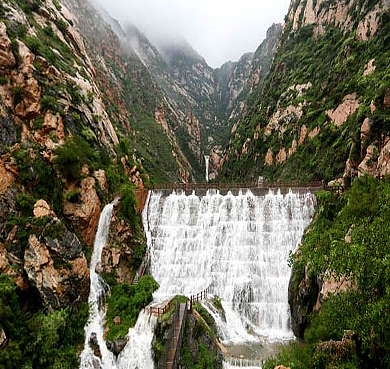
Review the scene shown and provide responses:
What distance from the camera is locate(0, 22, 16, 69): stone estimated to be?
2130 centimetres

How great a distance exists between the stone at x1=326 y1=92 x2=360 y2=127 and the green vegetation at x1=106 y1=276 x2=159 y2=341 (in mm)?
26835

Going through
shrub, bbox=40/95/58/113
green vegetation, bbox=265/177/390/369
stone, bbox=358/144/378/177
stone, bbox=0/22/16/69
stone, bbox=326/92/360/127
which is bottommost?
green vegetation, bbox=265/177/390/369

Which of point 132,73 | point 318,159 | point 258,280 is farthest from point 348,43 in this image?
point 132,73

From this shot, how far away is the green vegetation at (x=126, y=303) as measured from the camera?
53.6 feet

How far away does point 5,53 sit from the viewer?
70.7 feet

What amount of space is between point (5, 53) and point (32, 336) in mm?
20810

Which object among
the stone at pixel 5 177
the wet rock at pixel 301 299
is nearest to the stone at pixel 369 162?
the wet rock at pixel 301 299

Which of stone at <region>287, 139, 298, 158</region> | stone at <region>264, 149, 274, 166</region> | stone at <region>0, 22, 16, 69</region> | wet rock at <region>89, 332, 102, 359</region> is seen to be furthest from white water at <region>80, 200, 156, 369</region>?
stone at <region>264, 149, 274, 166</region>

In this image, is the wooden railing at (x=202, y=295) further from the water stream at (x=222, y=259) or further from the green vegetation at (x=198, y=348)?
the green vegetation at (x=198, y=348)

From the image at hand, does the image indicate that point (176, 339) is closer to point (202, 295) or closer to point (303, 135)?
point (202, 295)

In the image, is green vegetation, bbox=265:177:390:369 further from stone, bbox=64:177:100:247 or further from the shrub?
the shrub

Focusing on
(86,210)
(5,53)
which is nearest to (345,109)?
(86,210)

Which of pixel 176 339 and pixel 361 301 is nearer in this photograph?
pixel 361 301

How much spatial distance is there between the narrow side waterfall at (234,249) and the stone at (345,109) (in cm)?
1168
